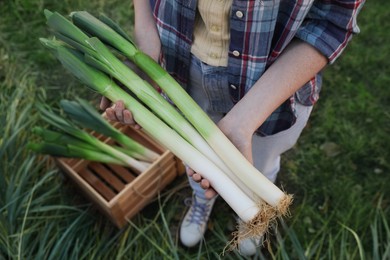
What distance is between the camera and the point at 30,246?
2242 mm

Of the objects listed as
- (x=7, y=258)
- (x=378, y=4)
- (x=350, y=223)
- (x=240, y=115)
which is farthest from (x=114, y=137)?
(x=378, y=4)

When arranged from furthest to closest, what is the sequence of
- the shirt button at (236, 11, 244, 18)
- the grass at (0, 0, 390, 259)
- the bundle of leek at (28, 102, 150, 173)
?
the bundle of leek at (28, 102, 150, 173)
the grass at (0, 0, 390, 259)
the shirt button at (236, 11, 244, 18)

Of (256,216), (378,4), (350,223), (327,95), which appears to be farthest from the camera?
(378,4)

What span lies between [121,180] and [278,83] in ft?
4.90

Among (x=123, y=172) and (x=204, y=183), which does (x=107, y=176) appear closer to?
(x=123, y=172)

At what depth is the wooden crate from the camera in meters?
2.34

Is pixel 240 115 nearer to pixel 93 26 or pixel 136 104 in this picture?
pixel 136 104

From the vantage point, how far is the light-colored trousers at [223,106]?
159 cm

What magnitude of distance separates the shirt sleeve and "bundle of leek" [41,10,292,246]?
44cm

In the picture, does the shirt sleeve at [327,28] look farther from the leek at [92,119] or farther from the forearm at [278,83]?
the leek at [92,119]

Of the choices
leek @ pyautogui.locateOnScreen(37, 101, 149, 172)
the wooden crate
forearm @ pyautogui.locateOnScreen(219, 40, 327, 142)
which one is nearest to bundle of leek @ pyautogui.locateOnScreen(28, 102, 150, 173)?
leek @ pyautogui.locateOnScreen(37, 101, 149, 172)

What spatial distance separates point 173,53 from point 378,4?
2.43 meters

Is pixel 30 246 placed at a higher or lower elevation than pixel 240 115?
lower

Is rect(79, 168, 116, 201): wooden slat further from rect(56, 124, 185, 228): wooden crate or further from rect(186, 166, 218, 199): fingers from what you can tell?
rect(186, 166, 218, 199): fingers
